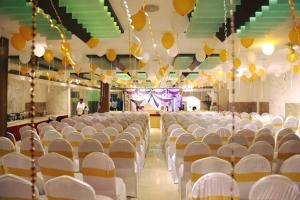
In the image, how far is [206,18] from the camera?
557 centimetres

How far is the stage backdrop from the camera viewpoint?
75.6 feet

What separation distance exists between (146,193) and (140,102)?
61.8 feet

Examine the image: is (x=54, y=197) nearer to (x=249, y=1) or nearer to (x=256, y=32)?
(x=249, y=1)

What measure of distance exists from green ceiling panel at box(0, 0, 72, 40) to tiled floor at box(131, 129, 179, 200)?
357 centimetres

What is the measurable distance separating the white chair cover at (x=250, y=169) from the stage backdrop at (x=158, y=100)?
64.7 feet

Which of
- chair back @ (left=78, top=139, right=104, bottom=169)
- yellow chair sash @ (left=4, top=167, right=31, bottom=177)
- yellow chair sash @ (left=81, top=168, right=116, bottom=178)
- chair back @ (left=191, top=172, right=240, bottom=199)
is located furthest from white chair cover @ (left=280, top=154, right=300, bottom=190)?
yellow chair sash @ (left=4, top=167, right=31, bottom=177)

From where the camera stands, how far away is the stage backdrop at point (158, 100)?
75.6ft

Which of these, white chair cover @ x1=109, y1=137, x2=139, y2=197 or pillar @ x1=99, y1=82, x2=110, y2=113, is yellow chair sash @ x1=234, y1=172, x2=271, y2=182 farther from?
pillar @ x1=99, y1=82, x2=110, y2=113

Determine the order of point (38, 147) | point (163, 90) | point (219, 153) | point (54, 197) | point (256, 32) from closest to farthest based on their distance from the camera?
point (54, 197), point (219, 153), point (38, 147), point (256, 32), point (163, 90)

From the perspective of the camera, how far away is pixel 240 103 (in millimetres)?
17812

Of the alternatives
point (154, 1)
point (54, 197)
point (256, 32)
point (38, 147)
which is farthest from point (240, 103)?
point (54, 197)

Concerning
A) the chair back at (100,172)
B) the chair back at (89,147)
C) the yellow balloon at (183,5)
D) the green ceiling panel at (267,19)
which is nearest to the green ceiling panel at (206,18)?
the green ceiling panel at (267,19)

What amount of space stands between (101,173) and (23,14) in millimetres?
3545

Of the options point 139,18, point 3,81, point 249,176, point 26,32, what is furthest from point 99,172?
point 3,81
